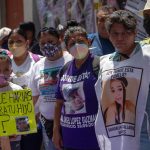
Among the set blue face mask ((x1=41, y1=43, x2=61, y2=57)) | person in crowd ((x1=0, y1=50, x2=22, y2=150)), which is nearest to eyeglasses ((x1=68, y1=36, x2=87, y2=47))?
blue face mask ((x1=41, y1=43, x2=61, y2=57))

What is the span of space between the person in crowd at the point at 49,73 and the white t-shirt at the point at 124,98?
1138mm

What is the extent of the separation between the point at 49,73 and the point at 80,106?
0.74 meters

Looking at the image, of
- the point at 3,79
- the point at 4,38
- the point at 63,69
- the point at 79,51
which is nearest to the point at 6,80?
the point at 3,79

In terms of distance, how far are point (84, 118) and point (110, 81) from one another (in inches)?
26.4

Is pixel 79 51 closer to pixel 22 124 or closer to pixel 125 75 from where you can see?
pixel 125 75

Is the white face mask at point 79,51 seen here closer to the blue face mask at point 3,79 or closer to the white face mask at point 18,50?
the blue face mask at point 3,79

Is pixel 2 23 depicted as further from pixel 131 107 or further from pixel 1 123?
pixel 131 107

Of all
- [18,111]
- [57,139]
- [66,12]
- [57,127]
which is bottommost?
[57,139]

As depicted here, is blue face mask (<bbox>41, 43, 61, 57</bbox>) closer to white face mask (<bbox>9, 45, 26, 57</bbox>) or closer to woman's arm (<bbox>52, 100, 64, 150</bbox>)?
woman's arm (<bbox>52, 100, 64, 150</bbox>)

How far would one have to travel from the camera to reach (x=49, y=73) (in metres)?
5.09

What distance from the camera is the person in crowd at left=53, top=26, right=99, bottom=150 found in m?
4.44

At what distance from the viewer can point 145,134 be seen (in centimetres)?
374

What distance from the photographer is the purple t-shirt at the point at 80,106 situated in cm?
443

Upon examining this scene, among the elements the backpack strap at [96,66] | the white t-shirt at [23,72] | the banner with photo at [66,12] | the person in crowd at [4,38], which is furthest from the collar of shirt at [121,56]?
the banner with photo at [66,12]
